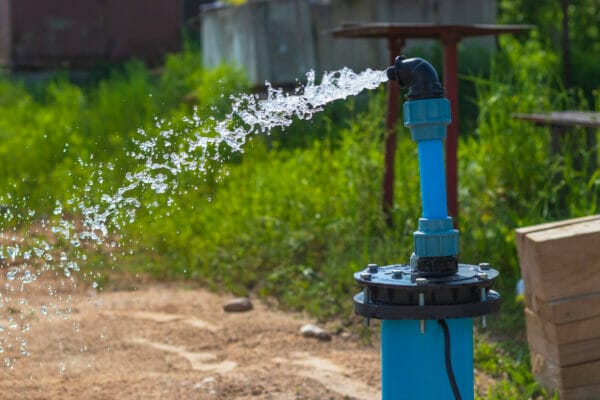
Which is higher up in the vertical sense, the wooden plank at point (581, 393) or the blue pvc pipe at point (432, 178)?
the blue pvc pipe at point (432, 178)

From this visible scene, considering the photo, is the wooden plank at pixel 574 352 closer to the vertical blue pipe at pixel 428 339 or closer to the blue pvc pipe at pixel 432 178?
the vertical blue pipe at pixel 428 339

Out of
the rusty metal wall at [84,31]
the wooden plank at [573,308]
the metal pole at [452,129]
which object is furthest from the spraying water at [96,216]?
the rusty metal wall at [84,31]

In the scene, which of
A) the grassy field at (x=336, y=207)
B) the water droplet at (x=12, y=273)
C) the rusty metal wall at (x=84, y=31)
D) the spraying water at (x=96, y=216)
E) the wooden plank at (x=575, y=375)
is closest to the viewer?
the wooden plank at (x=575, y=375)

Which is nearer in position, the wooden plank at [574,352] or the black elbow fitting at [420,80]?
the black elbow fitting at [420,80]

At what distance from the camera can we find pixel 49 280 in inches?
241

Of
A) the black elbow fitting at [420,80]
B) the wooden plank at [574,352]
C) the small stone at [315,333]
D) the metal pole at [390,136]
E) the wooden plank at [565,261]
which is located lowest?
the small stone at [315,333]

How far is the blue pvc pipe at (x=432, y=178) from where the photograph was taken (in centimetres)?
236

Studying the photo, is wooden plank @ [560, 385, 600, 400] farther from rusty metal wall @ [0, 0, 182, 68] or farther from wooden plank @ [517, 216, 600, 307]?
rusty metal wall @ [0, 0, 182, 68]

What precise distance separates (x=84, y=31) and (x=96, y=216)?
842cm

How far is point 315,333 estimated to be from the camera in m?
4.70

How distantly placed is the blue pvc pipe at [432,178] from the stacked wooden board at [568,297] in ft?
3.58

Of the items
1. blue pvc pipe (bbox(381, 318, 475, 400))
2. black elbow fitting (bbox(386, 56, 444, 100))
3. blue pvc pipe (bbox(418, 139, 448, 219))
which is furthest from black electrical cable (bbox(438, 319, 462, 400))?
black elbow fitting (bbox(386, 56, 444, 100))

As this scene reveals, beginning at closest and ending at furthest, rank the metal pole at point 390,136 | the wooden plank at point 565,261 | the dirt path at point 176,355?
the wooden plank at point 565,261 → the dirt path at point 176,355 → the metal pole at point 390,136

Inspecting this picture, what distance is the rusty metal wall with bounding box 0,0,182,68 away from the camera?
1316 centimetres
